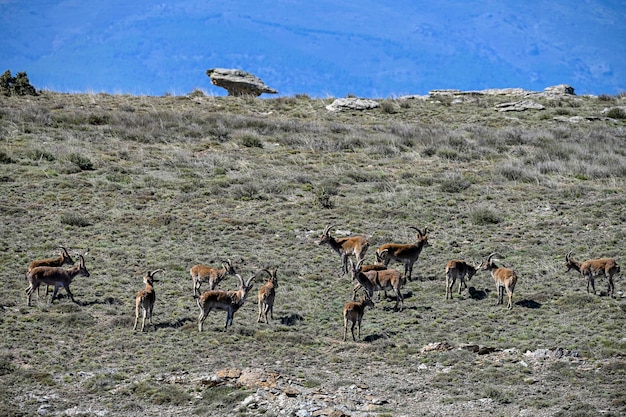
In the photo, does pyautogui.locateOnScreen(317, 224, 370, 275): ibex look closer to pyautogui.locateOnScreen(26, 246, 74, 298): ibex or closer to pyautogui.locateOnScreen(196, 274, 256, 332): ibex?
pyautogui.locateOnScreen(196, 274, 256, 332): ibex

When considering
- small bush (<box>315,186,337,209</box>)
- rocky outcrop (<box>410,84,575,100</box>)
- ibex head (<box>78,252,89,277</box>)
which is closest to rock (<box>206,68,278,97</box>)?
rocky outcrop (<box>410,84,575,100</box>)

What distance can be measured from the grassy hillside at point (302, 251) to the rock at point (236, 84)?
1035cm

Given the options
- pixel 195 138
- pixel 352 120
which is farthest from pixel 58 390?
pixel 352 120

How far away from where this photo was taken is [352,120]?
52219mm

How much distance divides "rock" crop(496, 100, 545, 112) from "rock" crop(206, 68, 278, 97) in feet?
58.9

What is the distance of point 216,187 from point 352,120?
68.5 feet

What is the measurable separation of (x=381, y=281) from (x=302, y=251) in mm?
5627

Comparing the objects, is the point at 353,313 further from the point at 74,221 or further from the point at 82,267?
the point at 74,221

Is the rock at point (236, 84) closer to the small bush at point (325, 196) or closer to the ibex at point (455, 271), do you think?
the small bush at point (325, 196)

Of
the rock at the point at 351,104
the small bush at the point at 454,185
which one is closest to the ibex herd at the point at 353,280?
the small bush at the point at 454,185

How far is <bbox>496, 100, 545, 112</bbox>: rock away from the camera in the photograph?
5428 centimetres

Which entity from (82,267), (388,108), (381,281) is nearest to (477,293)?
(381,281)

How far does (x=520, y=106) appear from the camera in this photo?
54.7 m

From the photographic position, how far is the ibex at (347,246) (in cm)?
2391
